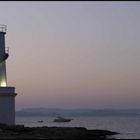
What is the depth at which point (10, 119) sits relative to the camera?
155 feet

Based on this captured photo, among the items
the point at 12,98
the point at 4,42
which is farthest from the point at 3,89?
the point at 4,42

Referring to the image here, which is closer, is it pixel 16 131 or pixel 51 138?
pixel 51 138

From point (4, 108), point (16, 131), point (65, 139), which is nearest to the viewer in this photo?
point (65, 139)

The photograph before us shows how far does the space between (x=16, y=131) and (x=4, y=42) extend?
366 inches

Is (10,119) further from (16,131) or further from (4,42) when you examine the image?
(4,42)

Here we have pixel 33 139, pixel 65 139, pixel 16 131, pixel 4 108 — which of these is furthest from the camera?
pixel 4 108

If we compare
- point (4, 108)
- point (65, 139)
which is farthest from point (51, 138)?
point (4, 108)

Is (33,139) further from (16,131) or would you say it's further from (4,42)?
(4,42)

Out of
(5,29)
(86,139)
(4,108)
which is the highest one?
(5,29)

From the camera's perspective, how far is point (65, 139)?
39906mm

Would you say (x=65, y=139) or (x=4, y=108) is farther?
(x=4, y=108)

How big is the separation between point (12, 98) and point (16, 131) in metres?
4.47

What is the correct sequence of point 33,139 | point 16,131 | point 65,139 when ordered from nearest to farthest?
point 33,139 < point 65,139 < point 16,131

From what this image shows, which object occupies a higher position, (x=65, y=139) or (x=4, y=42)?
(x=4, y=42)
